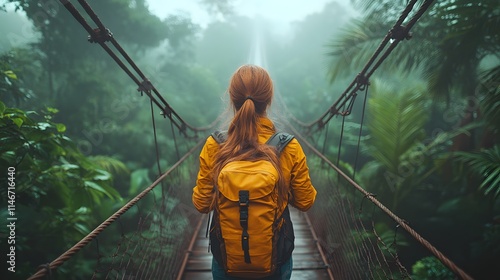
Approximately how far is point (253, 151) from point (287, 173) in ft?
0.34

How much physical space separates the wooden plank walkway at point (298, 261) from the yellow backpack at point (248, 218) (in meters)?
0.85

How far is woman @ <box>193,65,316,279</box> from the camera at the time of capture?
0.74 m

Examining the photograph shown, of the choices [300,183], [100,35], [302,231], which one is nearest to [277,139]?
[300,183]

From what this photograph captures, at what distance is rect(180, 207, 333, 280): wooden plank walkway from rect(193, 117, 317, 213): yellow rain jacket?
827mm

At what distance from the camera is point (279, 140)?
0.77 meters

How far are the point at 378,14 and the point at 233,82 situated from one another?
10.3 ft

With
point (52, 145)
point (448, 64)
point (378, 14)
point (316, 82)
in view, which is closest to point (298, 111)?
point (316, 82)

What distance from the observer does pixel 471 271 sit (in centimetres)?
275

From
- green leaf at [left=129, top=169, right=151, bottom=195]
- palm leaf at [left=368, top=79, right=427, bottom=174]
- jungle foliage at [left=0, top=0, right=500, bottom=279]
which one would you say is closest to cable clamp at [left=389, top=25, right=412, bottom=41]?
jungle foliage at [left=0, top=0, right=500, bottom=279]

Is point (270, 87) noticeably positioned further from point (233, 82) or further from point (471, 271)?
point (471, 271)

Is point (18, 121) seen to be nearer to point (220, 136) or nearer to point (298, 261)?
point (220, 136)

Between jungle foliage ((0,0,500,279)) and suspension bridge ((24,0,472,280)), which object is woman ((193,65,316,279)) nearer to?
suspension bridge ((24,0,472,280))

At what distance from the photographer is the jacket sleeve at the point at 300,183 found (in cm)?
77

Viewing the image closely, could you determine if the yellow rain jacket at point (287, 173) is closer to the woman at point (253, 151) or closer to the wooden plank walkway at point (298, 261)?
the woman at point (253, 151)
